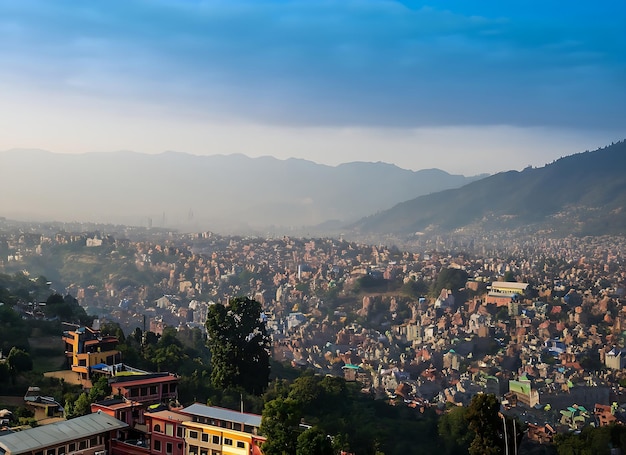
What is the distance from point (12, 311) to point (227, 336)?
585 cm

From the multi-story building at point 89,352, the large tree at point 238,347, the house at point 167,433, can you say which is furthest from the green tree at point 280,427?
the multi-story building at point 89,352

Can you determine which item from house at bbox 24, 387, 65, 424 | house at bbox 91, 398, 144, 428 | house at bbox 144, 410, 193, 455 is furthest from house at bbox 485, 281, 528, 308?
house at bbox 144, 410, 193, 455

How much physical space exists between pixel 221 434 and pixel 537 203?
80.0 metres

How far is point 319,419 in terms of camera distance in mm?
11328

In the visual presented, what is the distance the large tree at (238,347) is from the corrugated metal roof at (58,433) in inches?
131

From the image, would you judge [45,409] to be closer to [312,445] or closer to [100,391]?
[100,391]

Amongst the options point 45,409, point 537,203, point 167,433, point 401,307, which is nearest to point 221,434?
point 167,433

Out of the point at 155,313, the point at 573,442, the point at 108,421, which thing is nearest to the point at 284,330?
the point at 155,313

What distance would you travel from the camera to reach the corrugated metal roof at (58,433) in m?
7.20

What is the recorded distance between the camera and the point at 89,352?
11797 mm

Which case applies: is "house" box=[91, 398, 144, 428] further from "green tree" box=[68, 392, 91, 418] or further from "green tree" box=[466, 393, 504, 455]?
"green tree" box=[466, 393, 504, 455]

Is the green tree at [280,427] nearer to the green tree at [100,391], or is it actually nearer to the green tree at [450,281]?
the green tree at [100,391]

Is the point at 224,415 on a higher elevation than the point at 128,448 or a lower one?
higher

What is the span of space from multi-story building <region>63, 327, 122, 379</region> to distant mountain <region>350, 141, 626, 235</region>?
58.3 m
